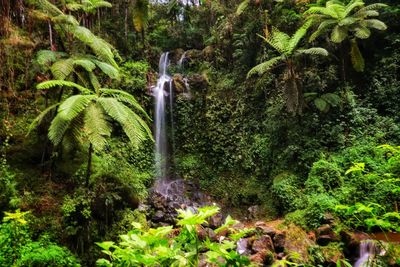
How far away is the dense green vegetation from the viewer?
4.88 meters

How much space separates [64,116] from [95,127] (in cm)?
50

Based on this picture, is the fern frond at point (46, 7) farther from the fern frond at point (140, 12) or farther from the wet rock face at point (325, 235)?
the wet rock face at point (325, 235)

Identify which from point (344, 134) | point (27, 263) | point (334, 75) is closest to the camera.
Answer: point (27, 263)

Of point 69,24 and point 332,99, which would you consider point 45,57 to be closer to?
point 69,24

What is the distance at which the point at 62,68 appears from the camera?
560cm

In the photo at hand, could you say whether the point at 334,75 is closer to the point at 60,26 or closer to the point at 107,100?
the point at 107,100

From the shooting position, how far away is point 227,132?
10641 millimetres

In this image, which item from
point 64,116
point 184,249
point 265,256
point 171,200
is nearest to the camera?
point 184,249

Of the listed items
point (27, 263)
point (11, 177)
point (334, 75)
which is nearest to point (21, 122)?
point (11, 177)

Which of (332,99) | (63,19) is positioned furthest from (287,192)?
(63,19)

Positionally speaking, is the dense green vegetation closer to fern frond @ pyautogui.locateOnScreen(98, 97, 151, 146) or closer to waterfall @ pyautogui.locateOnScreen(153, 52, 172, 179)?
fern frond @ pyautogui.locateOnScreen(98, 97, 151, 146)

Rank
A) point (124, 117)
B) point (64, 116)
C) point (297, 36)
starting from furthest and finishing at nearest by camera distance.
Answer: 1. point (297, 36)
2. point (124, 117)
3. point (64, 116)

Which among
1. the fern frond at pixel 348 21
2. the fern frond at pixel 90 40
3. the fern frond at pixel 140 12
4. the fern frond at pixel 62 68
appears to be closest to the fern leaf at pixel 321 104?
the fern frond at pixel 348 21

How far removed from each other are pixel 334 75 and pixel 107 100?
6831mm
